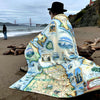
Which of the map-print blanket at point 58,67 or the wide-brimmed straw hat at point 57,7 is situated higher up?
the wide-brimmed straw hat at point 57,7

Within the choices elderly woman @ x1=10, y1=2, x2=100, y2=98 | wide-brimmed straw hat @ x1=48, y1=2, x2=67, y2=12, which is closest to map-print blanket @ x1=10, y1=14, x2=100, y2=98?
elderly woman @ x1=10, y1=2, x2=100, y2=98

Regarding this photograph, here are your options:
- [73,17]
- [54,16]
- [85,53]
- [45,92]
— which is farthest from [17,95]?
[73,17]

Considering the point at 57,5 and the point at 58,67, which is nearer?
the point at 58,67

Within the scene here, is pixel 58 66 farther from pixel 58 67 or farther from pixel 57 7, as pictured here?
pixel 57 7

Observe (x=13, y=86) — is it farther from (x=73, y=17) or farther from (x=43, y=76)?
(x=73, y=17)

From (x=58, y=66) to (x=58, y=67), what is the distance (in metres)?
0.02

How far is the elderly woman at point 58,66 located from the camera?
194cm

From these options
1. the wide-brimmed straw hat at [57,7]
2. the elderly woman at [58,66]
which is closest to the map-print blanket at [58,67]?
the elderly woman at [58,66]

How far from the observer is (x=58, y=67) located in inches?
99.1

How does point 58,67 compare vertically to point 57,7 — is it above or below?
below

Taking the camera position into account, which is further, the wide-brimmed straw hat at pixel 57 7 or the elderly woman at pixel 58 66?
the wide-brimmed straw hat at pixel 57 7

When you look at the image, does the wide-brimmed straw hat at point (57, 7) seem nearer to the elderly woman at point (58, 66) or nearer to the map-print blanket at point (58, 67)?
the elderly woman at point (58, 66)

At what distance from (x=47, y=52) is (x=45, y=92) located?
0.88m

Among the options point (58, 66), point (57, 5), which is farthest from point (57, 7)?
point (58, 66)
